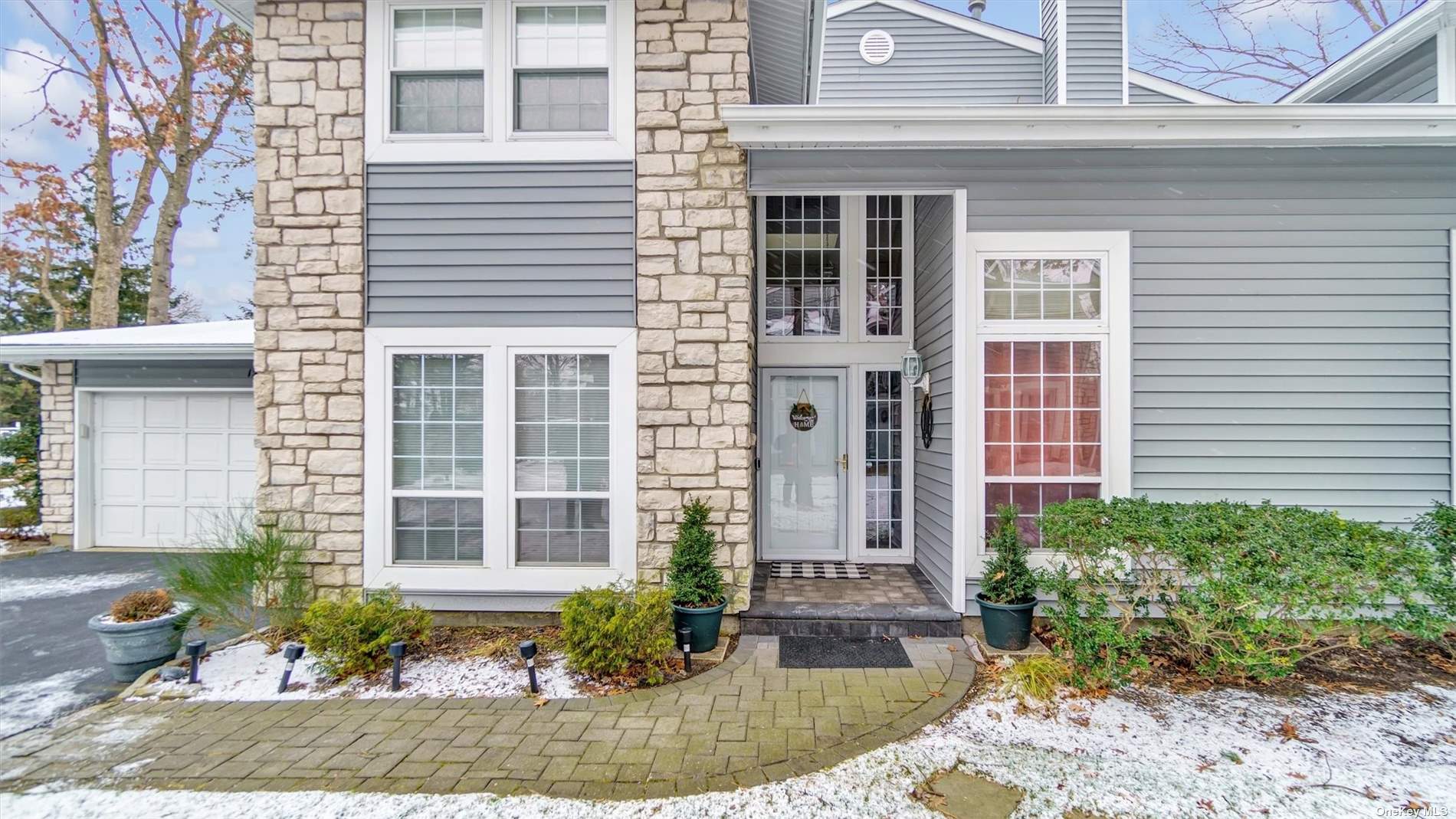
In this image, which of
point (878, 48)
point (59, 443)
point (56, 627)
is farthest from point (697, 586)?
point (878, 48)

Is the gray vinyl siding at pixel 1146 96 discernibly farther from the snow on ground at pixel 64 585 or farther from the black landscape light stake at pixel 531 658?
the snow on ground at pixel 64 585

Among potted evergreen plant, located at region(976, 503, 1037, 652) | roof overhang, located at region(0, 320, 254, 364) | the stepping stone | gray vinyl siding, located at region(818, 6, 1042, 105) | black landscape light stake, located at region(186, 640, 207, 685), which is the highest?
gray vinyl siding, located at region(818, 6, 1042, 105)

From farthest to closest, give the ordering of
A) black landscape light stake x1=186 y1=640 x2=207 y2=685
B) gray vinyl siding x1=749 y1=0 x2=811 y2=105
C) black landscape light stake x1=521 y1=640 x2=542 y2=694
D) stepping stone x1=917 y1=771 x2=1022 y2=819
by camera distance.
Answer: gray vinyl siding x1=749 y1=0 x2=811 y2=105, black landscape light stake x1=186 y1=640 x2=207 y2=685, black landscape light stake x1=521 y1=640 x2=542 y2=694, stepping stone x1=917 y1=771 x2=1022 y2=819

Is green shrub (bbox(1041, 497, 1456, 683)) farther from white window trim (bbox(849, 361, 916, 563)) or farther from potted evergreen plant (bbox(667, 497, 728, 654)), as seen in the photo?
potted evergreen plant (bbox(667, 497, 728, 654))

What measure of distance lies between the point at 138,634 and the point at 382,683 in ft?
4.83

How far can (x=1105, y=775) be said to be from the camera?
8.70 feet

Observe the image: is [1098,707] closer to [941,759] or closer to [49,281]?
[941,759]

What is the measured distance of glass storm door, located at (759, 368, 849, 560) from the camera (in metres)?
5.73

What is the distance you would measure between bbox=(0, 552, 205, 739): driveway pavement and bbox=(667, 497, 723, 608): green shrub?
10.4ft

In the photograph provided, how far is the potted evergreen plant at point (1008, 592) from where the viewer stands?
3.88 metres

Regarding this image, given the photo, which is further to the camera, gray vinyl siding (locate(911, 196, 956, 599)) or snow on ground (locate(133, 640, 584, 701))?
gray vinyl siding (locate(911, 196, 956, 599))

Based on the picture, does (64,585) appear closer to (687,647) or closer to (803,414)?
(687,647)

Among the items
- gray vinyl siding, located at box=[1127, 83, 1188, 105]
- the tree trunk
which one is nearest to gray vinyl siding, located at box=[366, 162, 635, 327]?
gray vinyl siding, located at box=[1127, 83, 1188, 105]

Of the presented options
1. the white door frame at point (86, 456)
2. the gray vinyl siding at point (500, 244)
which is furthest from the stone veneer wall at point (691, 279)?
the white door frame at point (86, 456)
